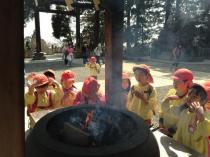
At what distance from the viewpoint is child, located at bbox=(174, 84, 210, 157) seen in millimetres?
2865

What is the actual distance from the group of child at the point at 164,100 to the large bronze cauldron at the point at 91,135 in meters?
0.53

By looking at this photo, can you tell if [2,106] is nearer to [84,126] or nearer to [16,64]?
[16,64]

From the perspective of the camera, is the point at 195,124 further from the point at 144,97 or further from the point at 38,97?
the point at 38,97

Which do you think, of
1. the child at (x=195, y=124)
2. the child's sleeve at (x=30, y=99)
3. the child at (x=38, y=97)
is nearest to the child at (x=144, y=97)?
the child at (x=195, y=124)

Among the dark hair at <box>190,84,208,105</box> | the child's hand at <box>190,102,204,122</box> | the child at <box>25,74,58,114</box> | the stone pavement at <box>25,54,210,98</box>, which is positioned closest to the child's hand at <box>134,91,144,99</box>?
the dark hair at <box>190,84,208,105</box>

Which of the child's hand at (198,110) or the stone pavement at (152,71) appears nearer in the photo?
the child's hand at (198,110)

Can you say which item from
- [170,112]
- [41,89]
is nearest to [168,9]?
[41,89]

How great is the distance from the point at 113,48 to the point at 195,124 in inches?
44.6

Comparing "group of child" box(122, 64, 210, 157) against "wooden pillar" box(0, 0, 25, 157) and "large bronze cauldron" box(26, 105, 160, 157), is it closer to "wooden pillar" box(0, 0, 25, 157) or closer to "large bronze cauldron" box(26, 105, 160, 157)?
"large bronze cauldron" box(26, 105, 160, 157)

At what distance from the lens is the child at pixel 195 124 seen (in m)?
2.87

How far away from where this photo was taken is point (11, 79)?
1.43 meters

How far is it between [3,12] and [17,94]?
403 mm

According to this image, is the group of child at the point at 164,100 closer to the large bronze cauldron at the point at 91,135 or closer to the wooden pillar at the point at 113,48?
the wooden pillar at the point at 113,48

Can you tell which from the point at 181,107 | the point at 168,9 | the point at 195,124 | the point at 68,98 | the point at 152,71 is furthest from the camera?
the point at 168,9
